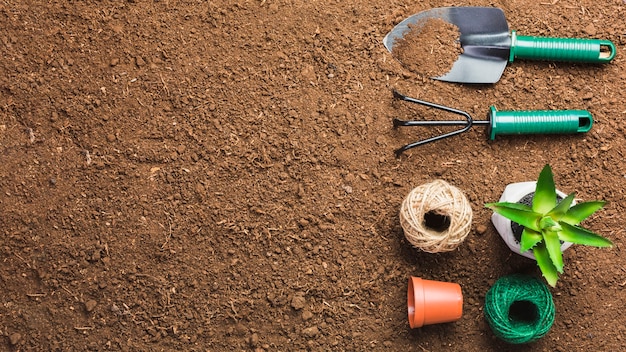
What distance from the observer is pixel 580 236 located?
4.59 ft

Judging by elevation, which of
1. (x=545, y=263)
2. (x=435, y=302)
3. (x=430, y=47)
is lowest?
(x=435, y=302)

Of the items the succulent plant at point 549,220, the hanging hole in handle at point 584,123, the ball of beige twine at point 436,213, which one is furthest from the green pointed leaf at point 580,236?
the hanging hole in handle at point 584,123

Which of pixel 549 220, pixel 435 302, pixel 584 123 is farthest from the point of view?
pixel 584 123

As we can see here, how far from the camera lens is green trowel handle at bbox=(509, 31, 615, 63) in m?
1.61

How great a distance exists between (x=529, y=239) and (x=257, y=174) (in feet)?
2.25

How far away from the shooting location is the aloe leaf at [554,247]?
4.55ft

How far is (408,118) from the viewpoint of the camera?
1651 millimetres

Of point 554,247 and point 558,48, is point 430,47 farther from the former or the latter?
point 554,247

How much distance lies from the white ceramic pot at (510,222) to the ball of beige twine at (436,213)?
0.10 meters

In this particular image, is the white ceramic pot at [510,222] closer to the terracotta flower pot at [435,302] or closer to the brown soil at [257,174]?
the brown soil at [257,174]

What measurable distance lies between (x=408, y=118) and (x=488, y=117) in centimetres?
20

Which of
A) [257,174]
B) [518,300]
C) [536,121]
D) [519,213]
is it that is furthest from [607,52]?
[257,174]

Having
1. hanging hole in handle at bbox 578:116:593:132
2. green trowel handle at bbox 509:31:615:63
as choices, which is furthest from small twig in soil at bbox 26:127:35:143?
hanging hole in handle at bbox 578:116:593:132

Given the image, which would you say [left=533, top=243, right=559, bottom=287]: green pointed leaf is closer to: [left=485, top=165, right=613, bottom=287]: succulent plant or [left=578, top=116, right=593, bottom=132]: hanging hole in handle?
[left=485, top=165, right=613, bottom=287]: succulent plant
